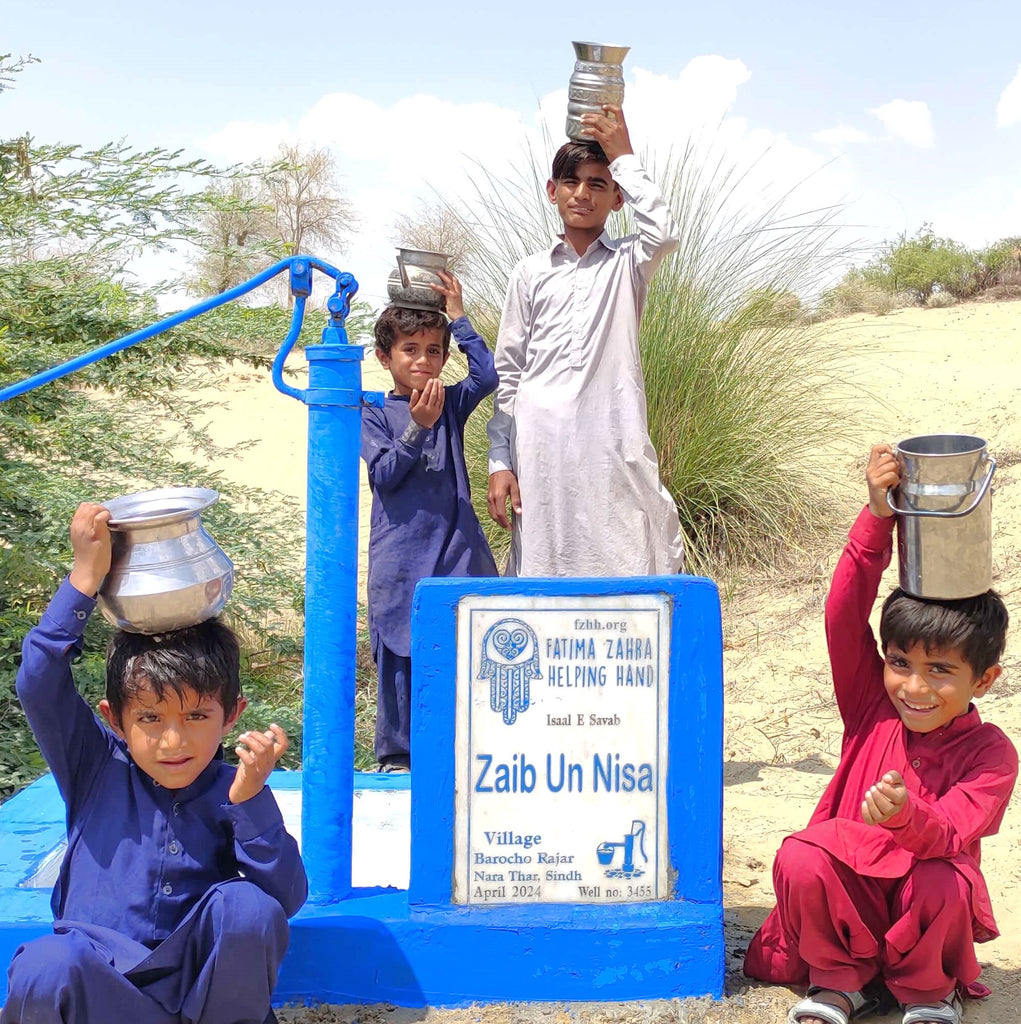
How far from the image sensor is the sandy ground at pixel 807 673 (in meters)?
2.58

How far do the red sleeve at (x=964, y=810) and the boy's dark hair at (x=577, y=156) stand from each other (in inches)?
73.4

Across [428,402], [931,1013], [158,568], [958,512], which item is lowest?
[931,1013]

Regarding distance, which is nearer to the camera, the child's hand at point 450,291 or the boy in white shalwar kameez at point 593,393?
the child's hand at point 450,291

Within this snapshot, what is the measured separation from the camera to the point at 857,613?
2.58m

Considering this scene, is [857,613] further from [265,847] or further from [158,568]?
[158,568]

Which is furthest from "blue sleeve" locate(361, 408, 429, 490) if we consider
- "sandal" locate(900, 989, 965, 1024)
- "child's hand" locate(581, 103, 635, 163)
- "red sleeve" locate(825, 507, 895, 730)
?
"sandal" locate(900, 989, 965, 1024)

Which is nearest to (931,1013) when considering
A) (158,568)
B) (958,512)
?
(958,512)

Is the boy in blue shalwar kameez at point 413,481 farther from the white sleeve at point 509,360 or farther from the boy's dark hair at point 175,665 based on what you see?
the boy's dark hair at point 175,665

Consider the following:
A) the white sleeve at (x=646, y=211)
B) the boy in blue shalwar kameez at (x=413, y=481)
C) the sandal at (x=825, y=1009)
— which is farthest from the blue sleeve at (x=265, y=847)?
the white sleeve at (x=646, y=211)

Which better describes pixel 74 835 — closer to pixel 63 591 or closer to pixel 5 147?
pixel 63 591

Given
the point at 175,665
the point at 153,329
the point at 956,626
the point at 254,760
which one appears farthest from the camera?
the point at 153,329

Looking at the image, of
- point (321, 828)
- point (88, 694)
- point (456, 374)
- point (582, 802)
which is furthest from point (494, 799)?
point (456, 374)

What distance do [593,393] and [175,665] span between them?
5.24 feet

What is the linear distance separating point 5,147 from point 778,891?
407cm
